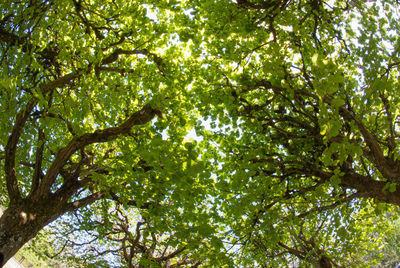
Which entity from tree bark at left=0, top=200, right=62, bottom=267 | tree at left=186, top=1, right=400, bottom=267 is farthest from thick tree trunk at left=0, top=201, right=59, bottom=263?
tree at left=186, top=1, right=400, bottom=267

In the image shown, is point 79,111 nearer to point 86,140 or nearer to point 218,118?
point 86,140

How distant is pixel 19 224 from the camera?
19.9ft

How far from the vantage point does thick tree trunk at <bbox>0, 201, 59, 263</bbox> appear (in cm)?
579

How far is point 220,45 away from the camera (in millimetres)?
7051

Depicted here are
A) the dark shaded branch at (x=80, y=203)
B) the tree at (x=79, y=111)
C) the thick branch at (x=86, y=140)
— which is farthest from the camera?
the dark shaded branch at (x=80, y=203)

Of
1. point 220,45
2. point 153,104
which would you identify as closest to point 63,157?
point 153,104

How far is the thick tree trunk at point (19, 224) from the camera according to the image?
19.0 feet

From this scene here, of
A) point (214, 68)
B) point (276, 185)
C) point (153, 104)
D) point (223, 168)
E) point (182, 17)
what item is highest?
point (182, 17)

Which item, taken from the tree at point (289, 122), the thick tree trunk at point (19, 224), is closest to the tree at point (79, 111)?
the thick tree trunk at point (19, 224)

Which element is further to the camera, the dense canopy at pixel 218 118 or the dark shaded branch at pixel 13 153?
the dark shaded branch at pixel 13 153

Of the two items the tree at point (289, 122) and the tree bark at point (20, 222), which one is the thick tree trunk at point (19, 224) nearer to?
the tree bark at point (20, 222)

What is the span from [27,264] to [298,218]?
3732 cm

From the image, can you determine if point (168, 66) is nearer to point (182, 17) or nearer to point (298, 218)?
point (182, 17)

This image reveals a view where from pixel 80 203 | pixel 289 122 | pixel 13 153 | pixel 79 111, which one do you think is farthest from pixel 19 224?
pixel 289 122
